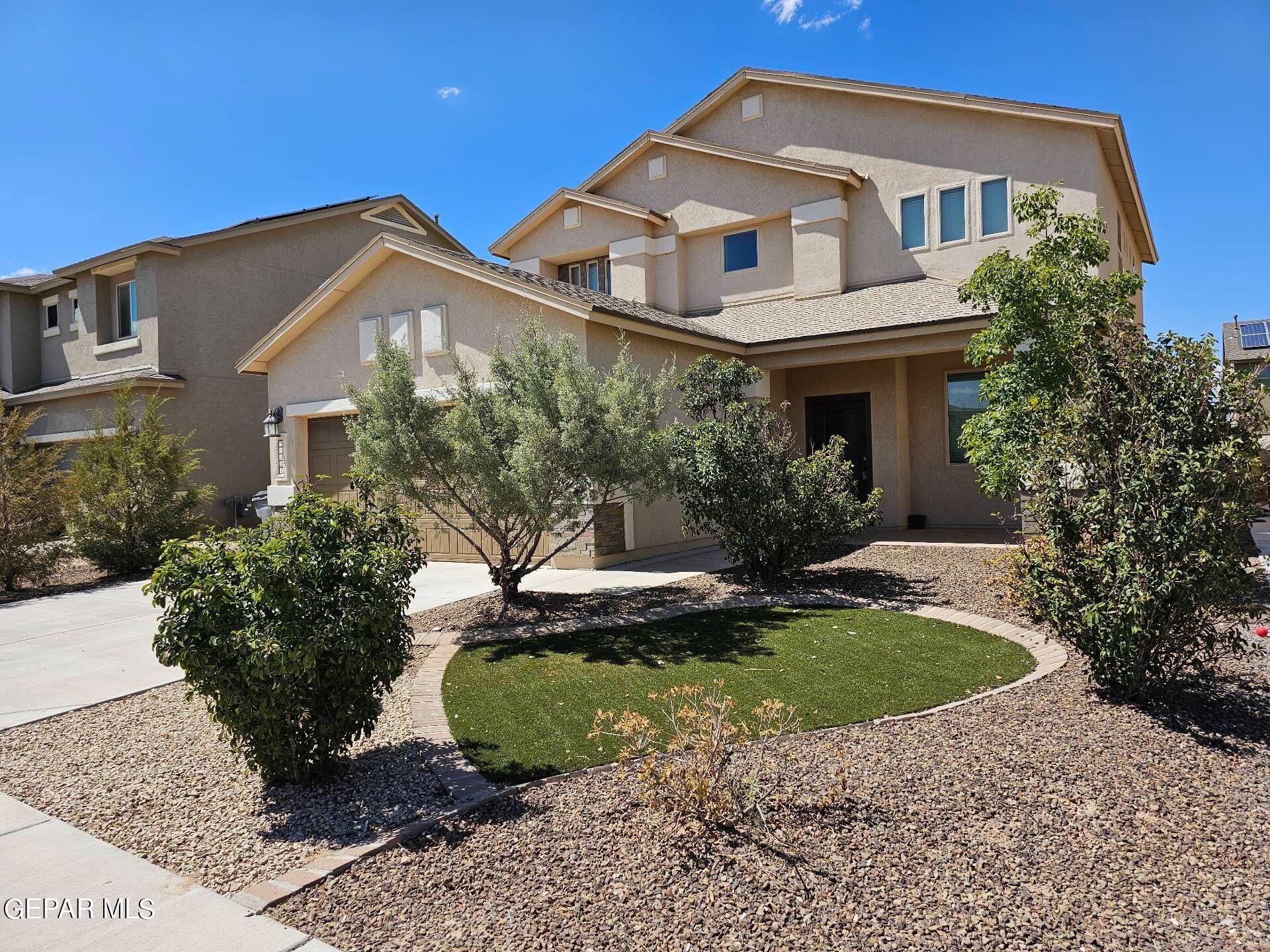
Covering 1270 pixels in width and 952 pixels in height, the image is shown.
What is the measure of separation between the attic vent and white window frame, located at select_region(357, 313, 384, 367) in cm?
889

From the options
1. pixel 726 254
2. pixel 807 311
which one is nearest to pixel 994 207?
pixel 807 311

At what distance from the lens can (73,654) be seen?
8.31 meters

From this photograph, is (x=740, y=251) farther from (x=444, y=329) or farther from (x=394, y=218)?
(x=394, y=218)

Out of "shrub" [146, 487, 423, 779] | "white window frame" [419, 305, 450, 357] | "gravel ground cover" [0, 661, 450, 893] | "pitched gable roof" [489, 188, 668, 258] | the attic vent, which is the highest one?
the attic vent

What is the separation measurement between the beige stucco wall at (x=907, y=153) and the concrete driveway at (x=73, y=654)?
13.7 m

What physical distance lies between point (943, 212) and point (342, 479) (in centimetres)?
1249

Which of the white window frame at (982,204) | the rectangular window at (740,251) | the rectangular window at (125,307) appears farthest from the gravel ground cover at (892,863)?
the rectangular window at (125,307)

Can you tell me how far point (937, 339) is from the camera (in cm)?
1286

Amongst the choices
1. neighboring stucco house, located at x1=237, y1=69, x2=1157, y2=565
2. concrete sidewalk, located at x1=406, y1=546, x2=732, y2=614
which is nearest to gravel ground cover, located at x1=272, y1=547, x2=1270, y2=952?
concrete sidewalk, located at x1=406, y1=546, x2=732, y2=614

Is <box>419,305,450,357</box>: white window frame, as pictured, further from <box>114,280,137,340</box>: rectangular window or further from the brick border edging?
<box>114,280,137,340</box>: rectangular window

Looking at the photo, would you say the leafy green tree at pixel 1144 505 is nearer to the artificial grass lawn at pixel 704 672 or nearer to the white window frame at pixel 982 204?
the artificial grass lawn at pixel 704 672

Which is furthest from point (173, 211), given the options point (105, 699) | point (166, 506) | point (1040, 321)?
point (1040, 321)

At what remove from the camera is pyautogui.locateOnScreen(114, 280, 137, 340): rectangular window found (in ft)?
63.5
